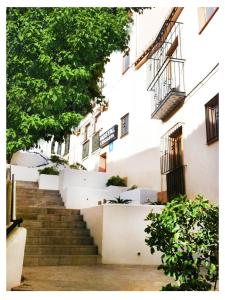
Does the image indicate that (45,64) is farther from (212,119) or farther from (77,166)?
(77,166)

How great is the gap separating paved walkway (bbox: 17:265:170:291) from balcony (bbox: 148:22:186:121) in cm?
465

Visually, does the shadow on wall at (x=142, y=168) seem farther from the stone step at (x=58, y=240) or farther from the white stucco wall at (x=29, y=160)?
the white stucco wall at (x=29, y=160)

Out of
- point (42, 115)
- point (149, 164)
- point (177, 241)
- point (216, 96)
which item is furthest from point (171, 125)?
point (177, 241)

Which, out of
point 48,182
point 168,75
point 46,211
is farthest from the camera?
point 48,182

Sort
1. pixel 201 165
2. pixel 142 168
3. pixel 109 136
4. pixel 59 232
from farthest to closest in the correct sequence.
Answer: pixel 109 136, pixel 142 168, pixel 59 232, pixel 201 165

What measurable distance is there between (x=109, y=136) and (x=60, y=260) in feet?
28.6

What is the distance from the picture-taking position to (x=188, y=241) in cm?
385

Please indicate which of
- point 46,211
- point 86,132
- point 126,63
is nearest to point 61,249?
point 46,211

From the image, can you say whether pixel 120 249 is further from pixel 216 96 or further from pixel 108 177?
pixel 108 177

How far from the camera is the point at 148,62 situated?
41.5ft

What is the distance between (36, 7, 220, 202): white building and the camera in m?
8.13

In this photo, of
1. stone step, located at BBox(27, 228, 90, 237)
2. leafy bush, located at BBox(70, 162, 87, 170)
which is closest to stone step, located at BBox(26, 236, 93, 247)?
stone step, located at BBox(27, 228, 90, 237)

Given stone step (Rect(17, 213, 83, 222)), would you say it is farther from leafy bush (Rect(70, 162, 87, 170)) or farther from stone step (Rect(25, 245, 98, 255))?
leafy bush (Rect(70, 162, 87, 170))

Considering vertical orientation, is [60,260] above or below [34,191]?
below
